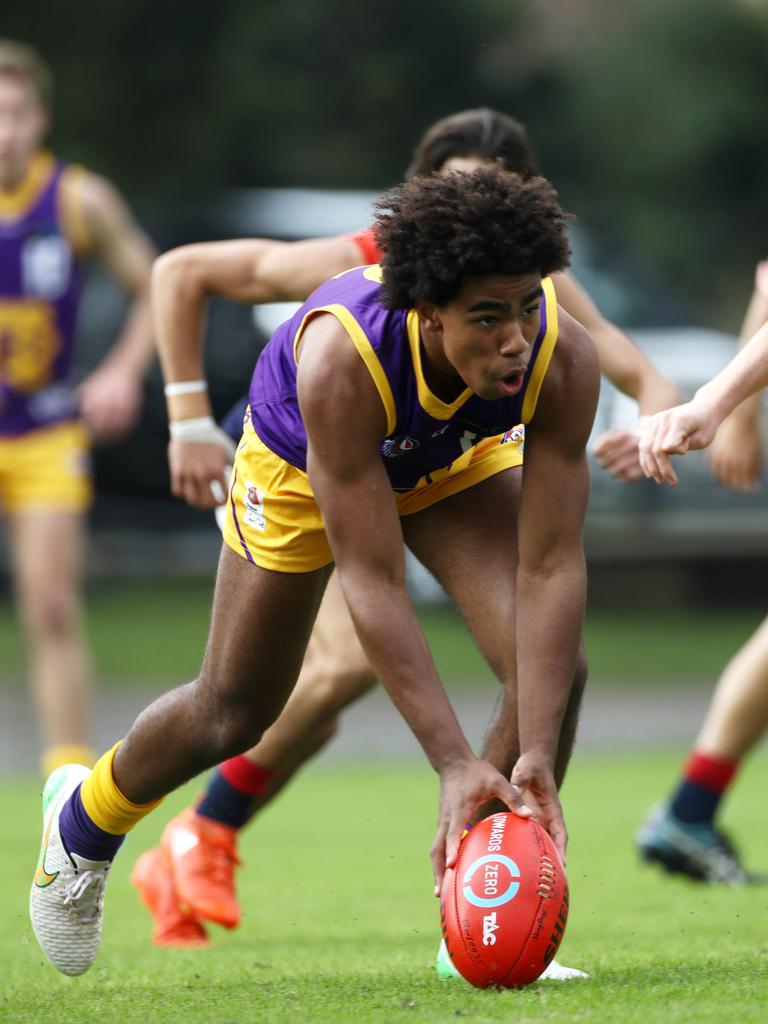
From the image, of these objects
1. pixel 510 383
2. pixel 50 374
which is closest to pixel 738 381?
pixel 510 383

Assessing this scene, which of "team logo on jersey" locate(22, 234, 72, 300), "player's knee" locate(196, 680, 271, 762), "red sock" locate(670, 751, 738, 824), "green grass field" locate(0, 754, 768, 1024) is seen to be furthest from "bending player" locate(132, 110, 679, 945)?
"team logo on jersey" locate(22, 234, 72, 300)

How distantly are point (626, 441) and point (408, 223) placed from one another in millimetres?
1413

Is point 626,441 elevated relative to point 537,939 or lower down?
elevated

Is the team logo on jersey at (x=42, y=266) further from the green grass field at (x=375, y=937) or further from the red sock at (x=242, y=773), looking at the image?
the red sock at (x=242, y=773)

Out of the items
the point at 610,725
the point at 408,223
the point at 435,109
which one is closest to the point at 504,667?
the point at 408,223

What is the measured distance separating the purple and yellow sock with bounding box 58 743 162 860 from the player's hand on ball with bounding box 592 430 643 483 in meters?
Result: 1.55

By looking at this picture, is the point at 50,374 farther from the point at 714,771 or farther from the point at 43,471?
the point at 714,771

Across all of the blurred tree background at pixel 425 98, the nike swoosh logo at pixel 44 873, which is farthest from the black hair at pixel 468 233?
the blurred tree background at pixel 425 98

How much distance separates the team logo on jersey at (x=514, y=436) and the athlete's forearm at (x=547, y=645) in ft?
1.69

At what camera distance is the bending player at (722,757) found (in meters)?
6.53

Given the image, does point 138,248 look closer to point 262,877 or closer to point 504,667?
point 262,877

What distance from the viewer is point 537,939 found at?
4160 mm

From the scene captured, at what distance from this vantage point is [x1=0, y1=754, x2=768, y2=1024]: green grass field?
13.4 ft

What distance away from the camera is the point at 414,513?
4.82 m
